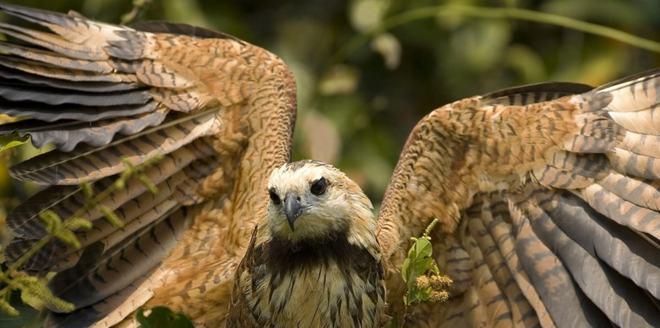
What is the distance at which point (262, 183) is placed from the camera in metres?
6.35

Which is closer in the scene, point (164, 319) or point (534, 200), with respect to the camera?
point (164, 319)

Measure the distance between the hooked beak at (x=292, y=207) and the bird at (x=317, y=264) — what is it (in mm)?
45

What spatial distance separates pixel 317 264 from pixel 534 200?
3.26 feet

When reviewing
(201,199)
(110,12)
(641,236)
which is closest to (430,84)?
(110,12)

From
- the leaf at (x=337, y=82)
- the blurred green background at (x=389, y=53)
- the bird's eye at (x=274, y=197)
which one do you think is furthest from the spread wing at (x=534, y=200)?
the leaf at (x=337, y=82)

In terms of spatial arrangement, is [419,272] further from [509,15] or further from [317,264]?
[509,15]

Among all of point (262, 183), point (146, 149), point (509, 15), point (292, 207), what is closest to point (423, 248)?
point (292, 207)

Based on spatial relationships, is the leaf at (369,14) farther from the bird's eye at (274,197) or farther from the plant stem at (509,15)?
the bird's eye at (274,197)

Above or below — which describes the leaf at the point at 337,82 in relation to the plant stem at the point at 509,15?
below

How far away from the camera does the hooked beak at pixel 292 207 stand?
530 centimetres

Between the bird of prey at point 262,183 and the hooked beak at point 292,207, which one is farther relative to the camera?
the bird of prey at point 262,183

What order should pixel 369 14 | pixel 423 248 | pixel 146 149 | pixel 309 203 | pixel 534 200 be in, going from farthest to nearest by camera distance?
pixel 369 14, pixel 146 149, pixel 534 200, pixel 309 203, pixel 423 248

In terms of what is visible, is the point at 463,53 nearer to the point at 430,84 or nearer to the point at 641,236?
the point at 430,84

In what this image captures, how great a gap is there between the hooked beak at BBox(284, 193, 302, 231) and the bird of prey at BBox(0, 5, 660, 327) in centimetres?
2
